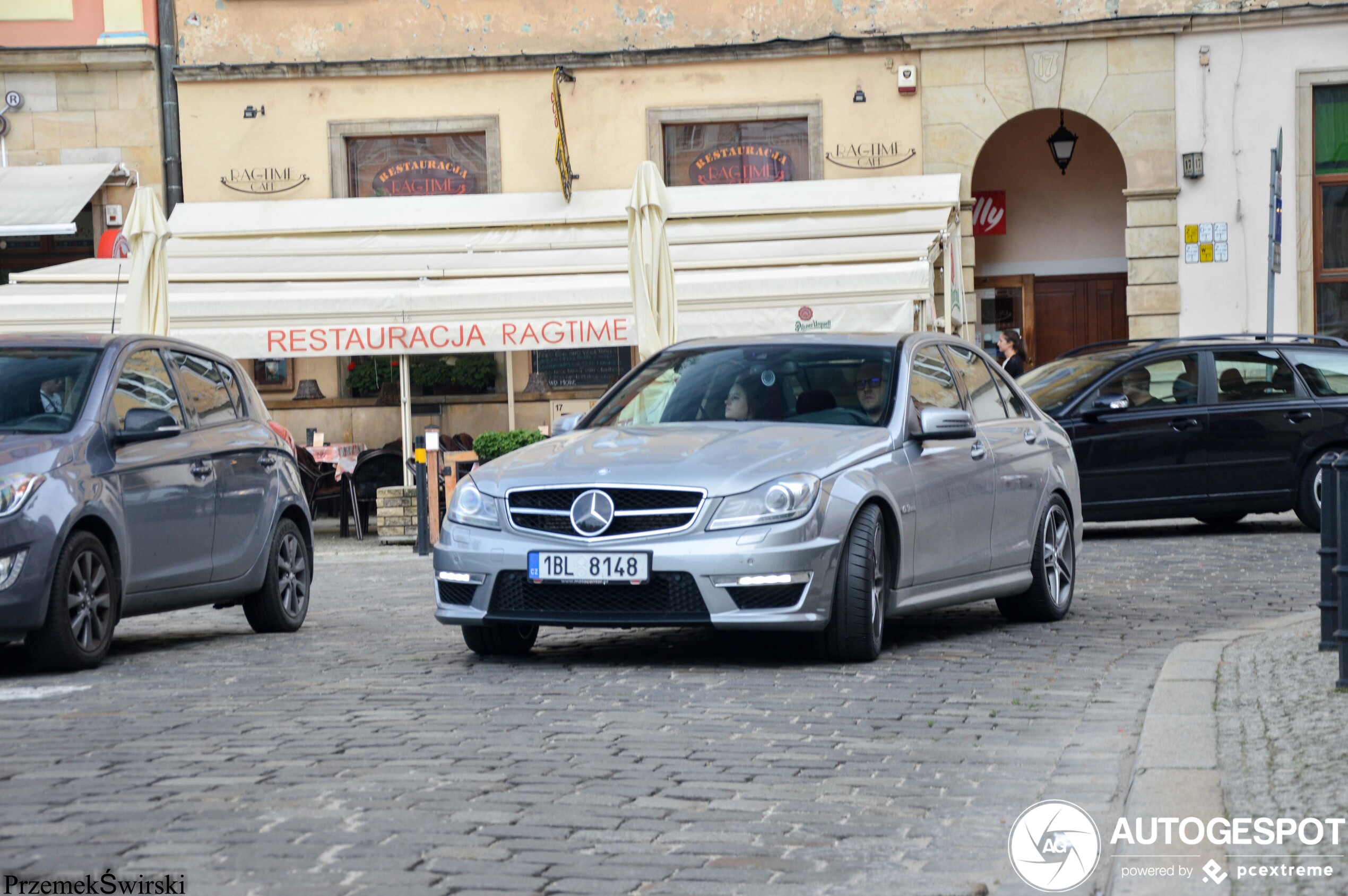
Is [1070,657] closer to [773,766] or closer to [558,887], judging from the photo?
[773,766]

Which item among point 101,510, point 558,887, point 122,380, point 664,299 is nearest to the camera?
point 558,887

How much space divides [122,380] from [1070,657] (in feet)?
15.3

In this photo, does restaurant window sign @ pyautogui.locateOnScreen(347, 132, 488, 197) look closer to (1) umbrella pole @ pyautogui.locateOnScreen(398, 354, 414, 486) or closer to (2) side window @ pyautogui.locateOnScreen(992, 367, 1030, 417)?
(1) umbrella pole @ pyautogui.locateOnScreen(398, 354, 414, 486)

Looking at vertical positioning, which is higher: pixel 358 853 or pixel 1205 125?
pixel 1205 125

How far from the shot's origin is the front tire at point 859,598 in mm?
7469

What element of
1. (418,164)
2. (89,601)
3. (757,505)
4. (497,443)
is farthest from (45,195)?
(757,505)

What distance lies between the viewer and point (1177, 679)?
6941 mm

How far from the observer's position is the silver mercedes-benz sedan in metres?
7.27

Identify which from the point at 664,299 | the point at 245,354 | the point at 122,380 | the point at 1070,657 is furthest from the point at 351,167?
the point at 1070,657

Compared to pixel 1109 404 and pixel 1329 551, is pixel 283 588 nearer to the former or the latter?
pixel 1329 551

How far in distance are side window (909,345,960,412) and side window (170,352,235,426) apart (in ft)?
12.0

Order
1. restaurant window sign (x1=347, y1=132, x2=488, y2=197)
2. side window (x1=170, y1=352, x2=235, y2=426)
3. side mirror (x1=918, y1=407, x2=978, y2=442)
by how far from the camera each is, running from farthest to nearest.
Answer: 1. restaurant window sign (x1=347, y1=132, x2=488, y2=197)
2. side window (x1=170, y1=352, x2=235, y2=426)
3. side mirror (x1=918, y1=407, x2=978, y2=442)

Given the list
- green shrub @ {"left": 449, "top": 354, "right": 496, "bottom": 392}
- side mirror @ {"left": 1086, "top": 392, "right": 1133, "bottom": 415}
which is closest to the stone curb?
side mirror @ {"left": 1086, "top": 392, "right": 1133, "bottom": 415}

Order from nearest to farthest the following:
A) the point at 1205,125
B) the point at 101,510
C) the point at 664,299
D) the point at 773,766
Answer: the point at 773,766
the point at 101,510
the point at 664,299
the point at 1205,125
